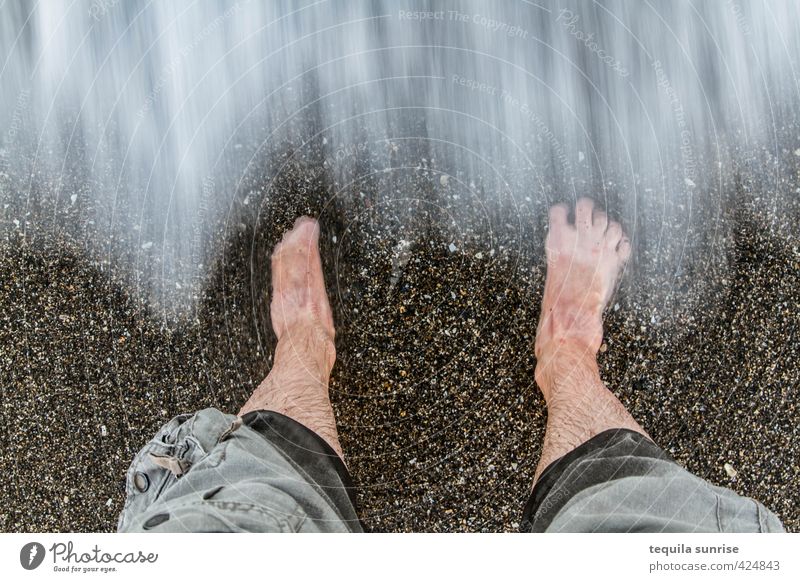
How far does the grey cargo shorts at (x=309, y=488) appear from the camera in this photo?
662 millimetres

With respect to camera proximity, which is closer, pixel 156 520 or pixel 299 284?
pixel 156 520

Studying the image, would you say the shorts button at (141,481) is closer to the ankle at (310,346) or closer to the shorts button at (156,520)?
the shorts button at (156,520)

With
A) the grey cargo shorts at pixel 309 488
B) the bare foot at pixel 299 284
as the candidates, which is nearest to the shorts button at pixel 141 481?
the grey cargo shorts at pixel 309 488

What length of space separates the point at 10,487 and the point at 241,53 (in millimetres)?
746

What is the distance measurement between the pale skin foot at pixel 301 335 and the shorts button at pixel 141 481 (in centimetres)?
15

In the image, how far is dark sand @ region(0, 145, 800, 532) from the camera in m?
0.77

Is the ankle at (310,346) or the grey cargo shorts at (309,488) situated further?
the ankle at (310,346)

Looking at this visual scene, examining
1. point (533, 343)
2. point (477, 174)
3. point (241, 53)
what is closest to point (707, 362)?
point (533, 343)

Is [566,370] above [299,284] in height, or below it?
below

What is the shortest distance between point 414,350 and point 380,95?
39cm

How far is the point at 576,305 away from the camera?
792 millimetres
